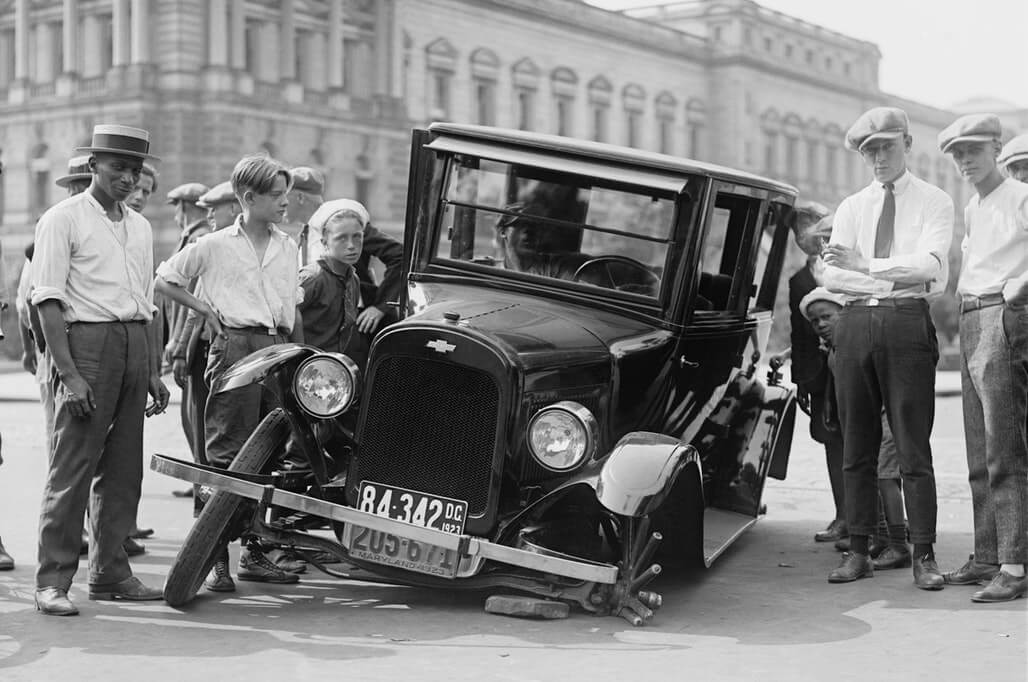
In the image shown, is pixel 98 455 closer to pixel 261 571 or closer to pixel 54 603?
pixel 54 603

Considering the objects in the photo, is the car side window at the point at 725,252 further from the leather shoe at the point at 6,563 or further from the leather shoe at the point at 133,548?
the leather shoe at the point at 6,563

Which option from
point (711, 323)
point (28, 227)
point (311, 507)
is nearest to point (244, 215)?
point (311, 507)

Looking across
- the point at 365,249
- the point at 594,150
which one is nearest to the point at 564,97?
the point at 365,249

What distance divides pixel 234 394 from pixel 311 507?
1.10 metres

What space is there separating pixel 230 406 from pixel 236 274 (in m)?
0.64

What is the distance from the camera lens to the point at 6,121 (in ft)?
177

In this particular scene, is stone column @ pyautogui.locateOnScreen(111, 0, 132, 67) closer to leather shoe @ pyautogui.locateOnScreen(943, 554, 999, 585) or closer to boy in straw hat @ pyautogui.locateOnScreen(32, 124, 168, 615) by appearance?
boy in straw hat @ pyautogui.locateOnScreen(32, 124, 168, 615)

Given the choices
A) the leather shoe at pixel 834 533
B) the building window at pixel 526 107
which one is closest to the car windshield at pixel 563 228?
the leather shoe at pixel 834 533

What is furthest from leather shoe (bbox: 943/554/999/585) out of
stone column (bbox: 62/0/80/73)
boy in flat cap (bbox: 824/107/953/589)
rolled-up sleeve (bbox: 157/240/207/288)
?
stone column (bbox: 62/0/80/73)

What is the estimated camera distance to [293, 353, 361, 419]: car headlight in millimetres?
6578

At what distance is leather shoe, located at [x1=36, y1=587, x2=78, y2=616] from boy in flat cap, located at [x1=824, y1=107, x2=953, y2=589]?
366 cm

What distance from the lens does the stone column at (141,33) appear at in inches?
1967

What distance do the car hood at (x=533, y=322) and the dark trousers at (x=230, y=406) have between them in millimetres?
868

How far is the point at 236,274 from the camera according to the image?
23.6 feet
